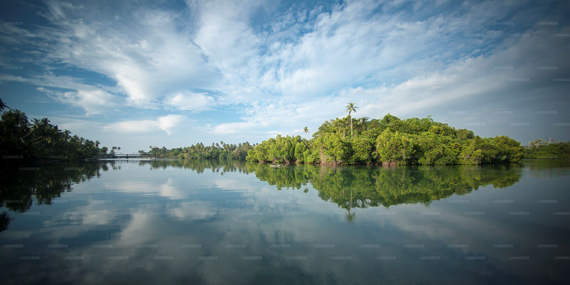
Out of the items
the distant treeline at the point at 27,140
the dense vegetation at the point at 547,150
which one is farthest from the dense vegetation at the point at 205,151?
the dense vegetation at the point at 547,150

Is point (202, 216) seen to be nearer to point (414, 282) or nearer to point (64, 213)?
Result: point (64, 213)

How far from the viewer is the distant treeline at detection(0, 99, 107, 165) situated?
36156mm

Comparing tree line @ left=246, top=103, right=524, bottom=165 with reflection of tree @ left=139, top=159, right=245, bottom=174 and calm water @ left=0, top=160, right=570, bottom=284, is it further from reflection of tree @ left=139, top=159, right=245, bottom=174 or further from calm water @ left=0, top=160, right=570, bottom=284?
calm water @ left=0, top=160, right=570, bottom=284

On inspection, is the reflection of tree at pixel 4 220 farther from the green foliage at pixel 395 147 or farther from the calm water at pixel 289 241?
the green foliage at pixel 395 147

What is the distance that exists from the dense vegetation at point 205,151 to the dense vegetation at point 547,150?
137 m

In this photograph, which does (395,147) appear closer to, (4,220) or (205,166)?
(205,166)

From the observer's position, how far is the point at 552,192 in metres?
16.0

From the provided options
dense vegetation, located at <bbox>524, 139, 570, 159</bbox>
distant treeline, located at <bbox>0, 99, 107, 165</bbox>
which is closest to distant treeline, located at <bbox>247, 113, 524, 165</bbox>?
dense vegetation, located at <bbox>524, 139, 570, 159</bbox>

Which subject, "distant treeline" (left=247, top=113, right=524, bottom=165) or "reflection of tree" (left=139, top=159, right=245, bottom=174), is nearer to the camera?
"reflection of tree" (left=139, top=159, right=245, bottom=174)

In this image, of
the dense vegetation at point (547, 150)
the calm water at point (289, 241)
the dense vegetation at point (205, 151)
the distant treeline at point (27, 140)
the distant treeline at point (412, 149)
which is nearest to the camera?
the calm water at point (289, 241)

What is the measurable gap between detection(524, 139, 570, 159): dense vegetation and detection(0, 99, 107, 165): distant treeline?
519ft

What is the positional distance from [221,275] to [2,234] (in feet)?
33.6

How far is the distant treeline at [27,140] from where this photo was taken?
119 ft

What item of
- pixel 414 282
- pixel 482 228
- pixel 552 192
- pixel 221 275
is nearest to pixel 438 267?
pixel 414 282
